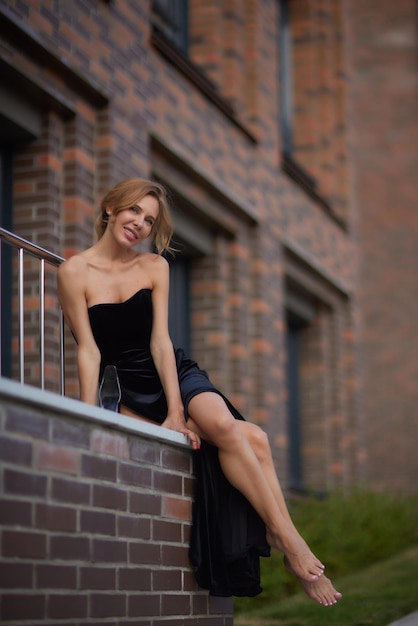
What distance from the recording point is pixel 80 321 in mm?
5266

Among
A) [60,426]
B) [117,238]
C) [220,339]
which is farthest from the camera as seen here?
[220,339]

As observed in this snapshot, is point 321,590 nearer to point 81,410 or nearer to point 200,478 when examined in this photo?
point 200,478

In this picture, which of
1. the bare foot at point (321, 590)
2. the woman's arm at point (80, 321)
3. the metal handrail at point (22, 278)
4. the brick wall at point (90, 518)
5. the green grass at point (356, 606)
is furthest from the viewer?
the green grass at point (356, 606)

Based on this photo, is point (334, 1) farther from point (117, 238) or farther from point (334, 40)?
point (117, 238)

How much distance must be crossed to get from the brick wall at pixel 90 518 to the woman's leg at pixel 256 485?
19 centimetres

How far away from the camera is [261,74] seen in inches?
467

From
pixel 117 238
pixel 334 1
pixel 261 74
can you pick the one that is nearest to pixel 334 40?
pixel 334 1

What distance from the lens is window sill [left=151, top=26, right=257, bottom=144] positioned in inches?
368

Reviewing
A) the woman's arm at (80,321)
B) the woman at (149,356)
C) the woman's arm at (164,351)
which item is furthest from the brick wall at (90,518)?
the woman's arm at (80,321)

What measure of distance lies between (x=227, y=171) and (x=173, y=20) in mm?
1519

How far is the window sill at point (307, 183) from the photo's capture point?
12.5m

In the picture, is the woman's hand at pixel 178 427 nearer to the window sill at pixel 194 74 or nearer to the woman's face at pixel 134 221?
the woman's face at pixel 134 221

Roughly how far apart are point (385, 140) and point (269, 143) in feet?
32.7

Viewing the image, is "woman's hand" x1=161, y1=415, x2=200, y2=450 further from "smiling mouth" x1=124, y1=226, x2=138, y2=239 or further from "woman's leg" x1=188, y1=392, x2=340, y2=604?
"smiling mouth" x1=124, y1=226, x2=138, y2=239
